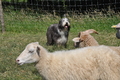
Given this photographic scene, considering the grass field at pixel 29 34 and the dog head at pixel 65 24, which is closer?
the grass field at pixel 29 34

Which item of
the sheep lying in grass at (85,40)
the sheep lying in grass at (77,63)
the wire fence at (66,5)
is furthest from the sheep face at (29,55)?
the wire fence at (66,5)

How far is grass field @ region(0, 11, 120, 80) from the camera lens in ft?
19.8

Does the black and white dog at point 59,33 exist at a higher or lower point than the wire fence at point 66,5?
lower

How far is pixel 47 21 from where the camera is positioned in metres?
11.8

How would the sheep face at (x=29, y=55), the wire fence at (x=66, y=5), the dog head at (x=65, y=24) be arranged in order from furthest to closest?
the wire fence at (x=66, y=5)
the dog head at (x=65, y=24)
the sheep face at (x=29, y=55)

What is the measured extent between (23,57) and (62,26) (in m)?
3.65

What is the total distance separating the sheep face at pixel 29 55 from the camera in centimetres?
467

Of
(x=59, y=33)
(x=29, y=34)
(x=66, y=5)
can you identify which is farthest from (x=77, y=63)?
(x=66, y=5)

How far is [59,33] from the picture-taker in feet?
27.7

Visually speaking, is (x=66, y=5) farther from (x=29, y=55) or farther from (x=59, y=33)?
(x=29, y=55)

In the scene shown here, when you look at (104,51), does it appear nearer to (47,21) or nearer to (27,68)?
(27,68)

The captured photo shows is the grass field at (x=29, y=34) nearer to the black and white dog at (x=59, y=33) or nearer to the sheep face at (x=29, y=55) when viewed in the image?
the black and white dog at (x=59, y=33)

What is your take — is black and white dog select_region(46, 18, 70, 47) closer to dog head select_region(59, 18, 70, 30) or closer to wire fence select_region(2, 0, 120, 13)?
dog head select_region(59, 18, 70, 30)

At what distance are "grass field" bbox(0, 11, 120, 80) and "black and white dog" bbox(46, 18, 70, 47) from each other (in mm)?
240
